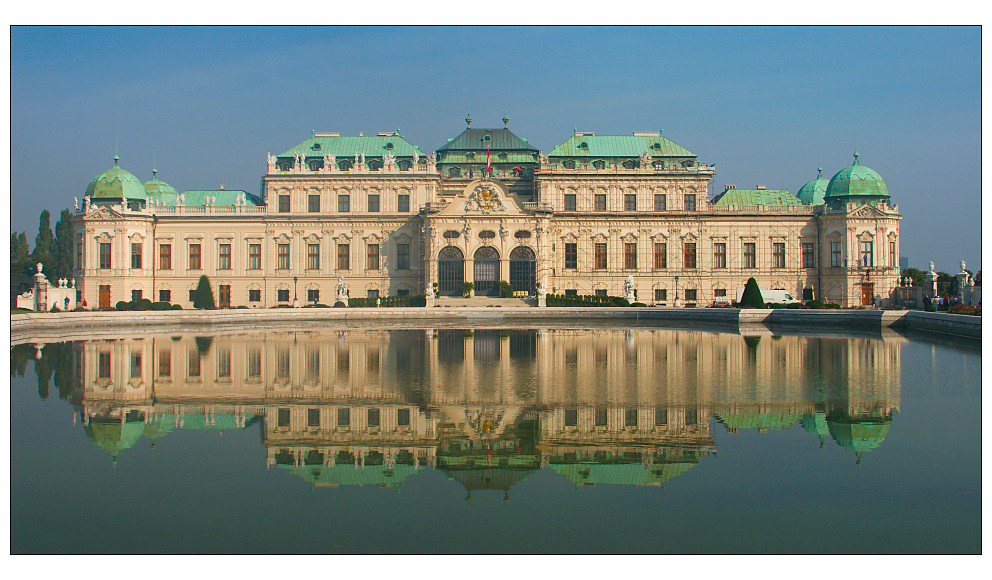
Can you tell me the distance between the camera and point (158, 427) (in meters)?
17.6

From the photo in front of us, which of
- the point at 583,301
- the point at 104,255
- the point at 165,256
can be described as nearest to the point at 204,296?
the point at 165,256

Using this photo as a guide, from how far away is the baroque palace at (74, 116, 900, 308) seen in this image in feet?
232

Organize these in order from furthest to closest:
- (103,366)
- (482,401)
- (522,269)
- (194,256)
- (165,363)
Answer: (194,256) → (522,269) → (165,363) → (103,366) → (482,401)

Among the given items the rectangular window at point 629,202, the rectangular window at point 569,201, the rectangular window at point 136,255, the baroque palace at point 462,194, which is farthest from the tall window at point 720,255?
the rectangular window at point 136,255

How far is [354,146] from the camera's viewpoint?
73.4 meters

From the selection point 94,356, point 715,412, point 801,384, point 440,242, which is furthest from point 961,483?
point 440,242

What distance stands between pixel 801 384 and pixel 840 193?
2199 inches

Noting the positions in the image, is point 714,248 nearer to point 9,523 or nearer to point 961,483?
point 961,483

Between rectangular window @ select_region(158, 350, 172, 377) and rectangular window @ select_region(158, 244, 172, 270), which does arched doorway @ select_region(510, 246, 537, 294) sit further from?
rectangular window @ select_region(158, 350, 172, 377)

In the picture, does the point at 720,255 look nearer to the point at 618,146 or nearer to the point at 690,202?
the point at 690,202

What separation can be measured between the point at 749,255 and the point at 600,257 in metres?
13.4

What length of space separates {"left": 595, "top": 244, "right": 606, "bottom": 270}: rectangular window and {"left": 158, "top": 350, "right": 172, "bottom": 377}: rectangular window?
45446 mm

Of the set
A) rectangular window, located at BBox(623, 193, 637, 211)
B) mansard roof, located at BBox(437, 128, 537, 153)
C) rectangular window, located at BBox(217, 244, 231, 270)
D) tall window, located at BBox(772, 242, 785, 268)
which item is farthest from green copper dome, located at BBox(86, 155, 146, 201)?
tall window, located at BBox(772, 242, 785, 268)

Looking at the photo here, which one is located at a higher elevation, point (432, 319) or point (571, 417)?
point (432, 319)
